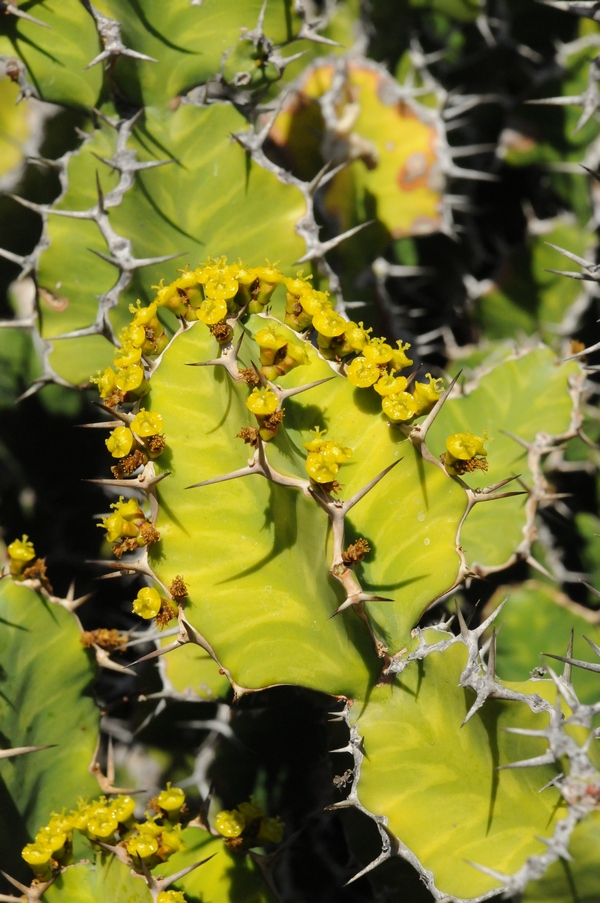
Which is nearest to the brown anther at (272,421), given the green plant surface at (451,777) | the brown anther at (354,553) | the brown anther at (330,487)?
the brown anther at (330,487)

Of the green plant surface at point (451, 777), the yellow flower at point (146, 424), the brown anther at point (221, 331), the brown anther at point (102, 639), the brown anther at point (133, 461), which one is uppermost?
the brown anther at point (221, 331)

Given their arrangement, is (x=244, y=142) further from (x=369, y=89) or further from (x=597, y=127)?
(x=597, y=127)

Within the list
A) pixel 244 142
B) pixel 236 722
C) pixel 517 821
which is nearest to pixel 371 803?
pixel 517 821

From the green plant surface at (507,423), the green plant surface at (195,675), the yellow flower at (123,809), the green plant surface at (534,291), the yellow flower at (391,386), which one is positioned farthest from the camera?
the green plant surface at (534,291)

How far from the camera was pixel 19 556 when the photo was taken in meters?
1.64

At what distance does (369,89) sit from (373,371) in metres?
1.08

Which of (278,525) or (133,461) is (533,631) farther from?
(133,461)

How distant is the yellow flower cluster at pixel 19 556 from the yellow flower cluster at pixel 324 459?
657 mm

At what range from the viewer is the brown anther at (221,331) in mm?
1309

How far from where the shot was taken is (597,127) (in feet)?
7.26

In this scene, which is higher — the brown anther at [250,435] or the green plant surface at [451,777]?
the brown anther at [250,435]

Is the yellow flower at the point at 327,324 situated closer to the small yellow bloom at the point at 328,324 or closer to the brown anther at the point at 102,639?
the small yellow bloom at the point at 328,324

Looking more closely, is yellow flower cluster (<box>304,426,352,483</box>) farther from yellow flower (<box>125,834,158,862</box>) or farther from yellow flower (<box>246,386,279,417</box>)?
yellow flower (<box>125,834,158,862</box>)

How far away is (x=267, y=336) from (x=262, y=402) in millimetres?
126
